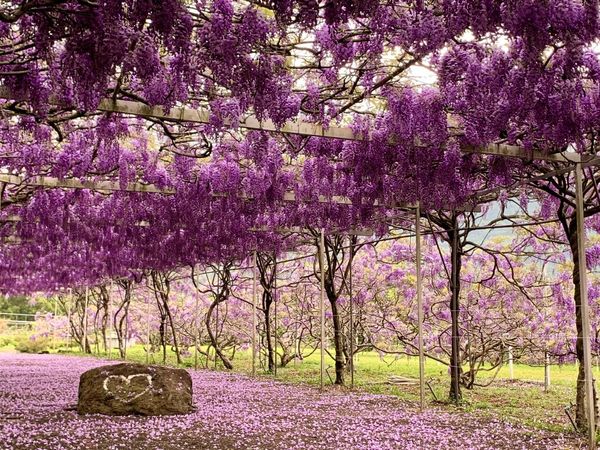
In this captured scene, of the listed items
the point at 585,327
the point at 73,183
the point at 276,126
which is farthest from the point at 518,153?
the point at 73,183

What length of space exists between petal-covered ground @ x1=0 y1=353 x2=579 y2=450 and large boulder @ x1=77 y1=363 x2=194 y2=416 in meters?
0.23

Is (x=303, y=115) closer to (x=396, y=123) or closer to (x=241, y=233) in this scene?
(x=396, y=123)

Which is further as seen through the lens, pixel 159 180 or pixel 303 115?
pixel 159 180

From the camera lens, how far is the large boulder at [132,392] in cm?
789

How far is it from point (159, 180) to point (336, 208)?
110 inches

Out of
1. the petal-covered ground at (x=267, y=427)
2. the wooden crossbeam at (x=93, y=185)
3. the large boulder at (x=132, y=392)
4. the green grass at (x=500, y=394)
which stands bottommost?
the green grass at (x=500, y=394)

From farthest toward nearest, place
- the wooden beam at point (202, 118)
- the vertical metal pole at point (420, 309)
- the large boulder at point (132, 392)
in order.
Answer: the vertical metal pole at point (420, 309)
the large boulder at point (132, 392)
the wooden beam at point (202, 118)

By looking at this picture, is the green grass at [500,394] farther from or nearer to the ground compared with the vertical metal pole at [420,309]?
nearer to the ground

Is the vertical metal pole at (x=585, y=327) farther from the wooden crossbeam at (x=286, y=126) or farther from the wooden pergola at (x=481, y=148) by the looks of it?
the wooden crossbeam at (x=286, y=126)

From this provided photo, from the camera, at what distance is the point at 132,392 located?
26.1ft

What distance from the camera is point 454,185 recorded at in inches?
315

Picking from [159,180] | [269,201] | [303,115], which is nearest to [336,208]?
[269,201]

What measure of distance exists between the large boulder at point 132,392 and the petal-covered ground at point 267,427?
0.23 m

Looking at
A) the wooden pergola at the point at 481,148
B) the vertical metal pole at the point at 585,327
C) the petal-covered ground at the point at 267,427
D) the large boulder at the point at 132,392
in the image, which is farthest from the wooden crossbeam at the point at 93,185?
the vertical metal pole at the point at 585,327
